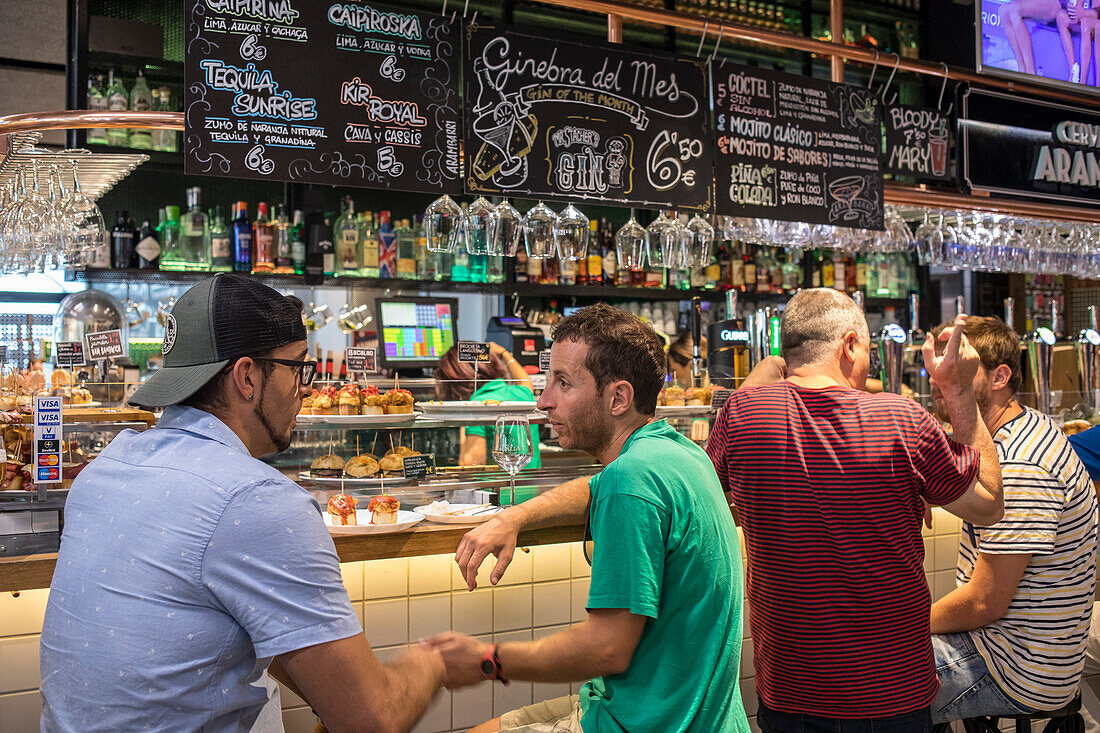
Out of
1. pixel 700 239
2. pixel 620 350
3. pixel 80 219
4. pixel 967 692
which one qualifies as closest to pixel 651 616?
pixel 620 350

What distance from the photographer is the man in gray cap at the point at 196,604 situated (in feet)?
4.08

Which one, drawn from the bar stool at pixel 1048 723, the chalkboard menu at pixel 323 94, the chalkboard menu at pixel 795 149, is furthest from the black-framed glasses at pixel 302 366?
the chalkboard menu at pixel 795 149

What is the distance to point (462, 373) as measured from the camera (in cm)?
454

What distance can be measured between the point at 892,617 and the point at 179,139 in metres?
4.55

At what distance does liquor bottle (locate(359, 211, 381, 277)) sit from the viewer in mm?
5406

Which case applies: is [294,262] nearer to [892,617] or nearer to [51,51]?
[51,51]

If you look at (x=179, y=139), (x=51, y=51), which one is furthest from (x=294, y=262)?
(x=51, y=51)

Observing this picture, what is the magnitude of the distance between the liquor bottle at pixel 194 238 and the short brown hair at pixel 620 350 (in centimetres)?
389

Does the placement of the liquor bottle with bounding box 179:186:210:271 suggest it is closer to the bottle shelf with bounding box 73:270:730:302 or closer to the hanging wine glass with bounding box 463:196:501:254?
the bottle shelf with bounding box 73:270:730:302

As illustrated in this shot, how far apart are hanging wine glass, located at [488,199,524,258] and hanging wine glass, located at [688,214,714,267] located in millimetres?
748

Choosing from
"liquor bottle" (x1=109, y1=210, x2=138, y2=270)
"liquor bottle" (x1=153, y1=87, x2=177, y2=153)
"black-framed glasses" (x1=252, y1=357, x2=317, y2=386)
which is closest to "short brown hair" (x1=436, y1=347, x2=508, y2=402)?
"liquor bottle" (x1=109, y1=210, x2=138, y2=270)

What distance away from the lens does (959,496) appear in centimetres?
211

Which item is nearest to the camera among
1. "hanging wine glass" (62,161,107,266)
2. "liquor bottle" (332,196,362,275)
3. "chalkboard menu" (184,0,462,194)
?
"chalkboard menu" (184,0,462,194)

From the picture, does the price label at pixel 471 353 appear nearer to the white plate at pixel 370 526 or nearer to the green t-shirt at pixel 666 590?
the white plate at pixel 370 526
